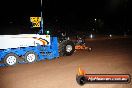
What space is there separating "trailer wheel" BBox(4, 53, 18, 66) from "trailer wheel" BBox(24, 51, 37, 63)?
2.05 feet

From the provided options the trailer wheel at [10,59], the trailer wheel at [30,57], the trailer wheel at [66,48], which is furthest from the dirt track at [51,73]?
the trailer wheel at [66,48]

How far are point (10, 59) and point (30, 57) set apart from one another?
1272 mm

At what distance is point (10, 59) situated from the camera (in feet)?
47.0

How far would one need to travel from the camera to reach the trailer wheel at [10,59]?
14.2 m

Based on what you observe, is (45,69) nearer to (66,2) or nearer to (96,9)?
(66,2)

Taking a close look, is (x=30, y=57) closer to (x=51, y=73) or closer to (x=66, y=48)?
(x=66, y=48)

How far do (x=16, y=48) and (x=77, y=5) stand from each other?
2599 inches

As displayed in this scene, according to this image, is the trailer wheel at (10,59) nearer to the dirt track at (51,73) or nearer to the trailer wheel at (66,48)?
the dirt track at (51,73)

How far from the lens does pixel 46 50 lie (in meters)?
15.9

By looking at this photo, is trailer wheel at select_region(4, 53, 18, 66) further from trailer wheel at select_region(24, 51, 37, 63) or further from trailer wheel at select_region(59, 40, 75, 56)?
trailer wheel at select_region(59, 40, 75, 56)

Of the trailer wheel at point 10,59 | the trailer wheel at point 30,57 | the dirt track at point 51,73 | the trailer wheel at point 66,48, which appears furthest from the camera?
the trailer wheel at point 66,48

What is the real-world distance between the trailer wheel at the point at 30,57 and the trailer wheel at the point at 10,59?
0.62 metres

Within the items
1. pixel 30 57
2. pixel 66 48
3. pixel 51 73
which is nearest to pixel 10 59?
pixel 30 57

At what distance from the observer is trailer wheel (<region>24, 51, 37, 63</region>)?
14.9m
